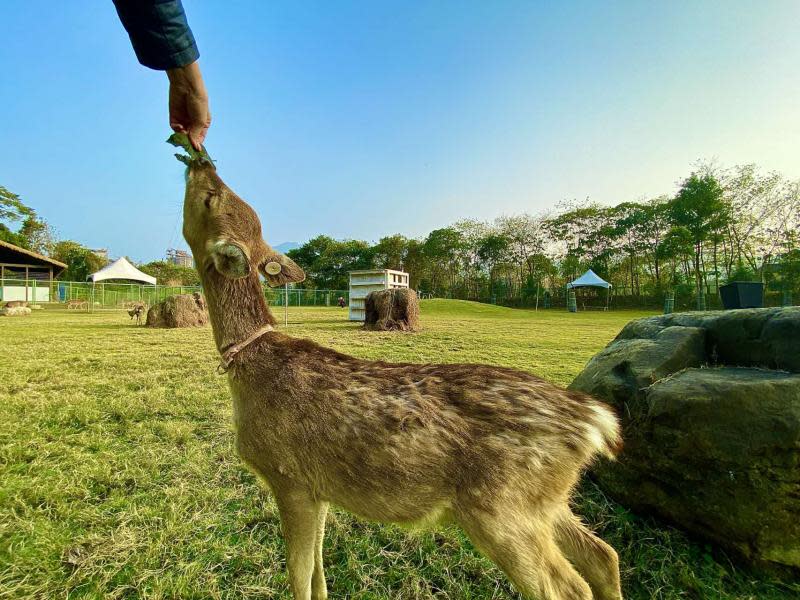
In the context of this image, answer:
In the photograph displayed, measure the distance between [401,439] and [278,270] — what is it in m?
1.23

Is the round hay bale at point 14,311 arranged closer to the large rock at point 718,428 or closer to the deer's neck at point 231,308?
the deer's neck at point 231,308

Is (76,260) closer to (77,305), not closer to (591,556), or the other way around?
(77,305)

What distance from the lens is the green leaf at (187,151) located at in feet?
6.96

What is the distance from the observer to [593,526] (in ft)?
8.60

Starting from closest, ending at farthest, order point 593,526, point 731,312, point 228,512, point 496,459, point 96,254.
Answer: point 496,459 → point 593,526 → point 228,512 → point 731,312 → point 96,254

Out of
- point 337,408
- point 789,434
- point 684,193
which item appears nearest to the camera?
point 337,408

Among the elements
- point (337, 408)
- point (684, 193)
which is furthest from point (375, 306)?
point (684, 193)

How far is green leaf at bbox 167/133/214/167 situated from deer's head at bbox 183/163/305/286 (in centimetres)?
2

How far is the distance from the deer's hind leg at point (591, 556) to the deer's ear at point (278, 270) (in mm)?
2017

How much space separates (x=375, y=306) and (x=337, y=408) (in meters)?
13.5

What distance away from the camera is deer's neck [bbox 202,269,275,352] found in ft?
6.91

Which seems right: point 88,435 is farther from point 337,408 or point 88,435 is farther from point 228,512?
point 337,408

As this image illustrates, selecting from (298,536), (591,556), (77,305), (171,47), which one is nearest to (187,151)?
(171,47)

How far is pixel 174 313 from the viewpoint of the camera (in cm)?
1568
